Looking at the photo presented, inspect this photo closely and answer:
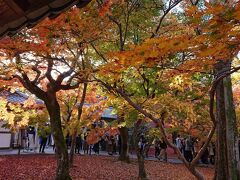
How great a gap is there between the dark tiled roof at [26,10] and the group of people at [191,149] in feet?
63.6

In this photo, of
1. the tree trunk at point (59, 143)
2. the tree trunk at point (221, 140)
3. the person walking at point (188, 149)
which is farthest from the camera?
the person walking at point (188, 149)

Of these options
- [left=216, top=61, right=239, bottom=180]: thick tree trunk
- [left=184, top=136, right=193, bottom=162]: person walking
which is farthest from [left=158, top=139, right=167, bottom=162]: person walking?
[left=216, top=61, right=239, bottom=180]: thick tree trunk

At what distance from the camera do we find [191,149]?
2142cm

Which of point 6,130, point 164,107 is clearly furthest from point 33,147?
point 164,107

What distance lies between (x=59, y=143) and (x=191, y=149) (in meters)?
12.2

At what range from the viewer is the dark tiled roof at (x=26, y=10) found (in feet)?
7.93

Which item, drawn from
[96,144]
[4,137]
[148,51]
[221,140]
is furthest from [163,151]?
[148,51]

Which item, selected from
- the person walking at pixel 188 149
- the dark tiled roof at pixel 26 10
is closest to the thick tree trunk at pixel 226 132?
the dark tiled roof at pixel 26 10

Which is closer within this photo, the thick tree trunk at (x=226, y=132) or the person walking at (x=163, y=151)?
the thick tree trunk at (x=226, y=132)

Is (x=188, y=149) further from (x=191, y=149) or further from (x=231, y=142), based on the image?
(x=231, y=142)

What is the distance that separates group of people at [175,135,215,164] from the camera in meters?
21.3

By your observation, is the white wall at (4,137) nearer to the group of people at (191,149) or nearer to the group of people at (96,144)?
the group of people at (96,144)

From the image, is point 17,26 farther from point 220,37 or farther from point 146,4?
point 146,4

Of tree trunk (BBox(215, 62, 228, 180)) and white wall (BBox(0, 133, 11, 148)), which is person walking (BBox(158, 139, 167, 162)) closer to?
white wall (BBox(0, 133, 11, 148))
